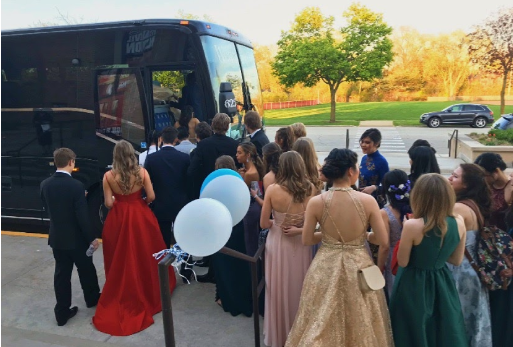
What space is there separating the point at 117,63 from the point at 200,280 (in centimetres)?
332

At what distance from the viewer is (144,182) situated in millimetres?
4383

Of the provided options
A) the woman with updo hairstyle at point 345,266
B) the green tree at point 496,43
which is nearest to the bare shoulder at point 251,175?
the woman with updo hairstyle at point 345,266

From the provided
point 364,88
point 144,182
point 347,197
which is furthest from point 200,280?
point 364,88

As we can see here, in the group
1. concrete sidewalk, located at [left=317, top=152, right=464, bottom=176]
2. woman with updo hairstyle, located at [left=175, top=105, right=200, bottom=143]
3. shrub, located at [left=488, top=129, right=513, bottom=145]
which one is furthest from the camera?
shrub, located at [left=488, top=129, right=513, bottom=145]

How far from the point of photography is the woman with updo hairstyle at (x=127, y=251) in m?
4.20

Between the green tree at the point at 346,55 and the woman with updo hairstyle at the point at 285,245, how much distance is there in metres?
29.4

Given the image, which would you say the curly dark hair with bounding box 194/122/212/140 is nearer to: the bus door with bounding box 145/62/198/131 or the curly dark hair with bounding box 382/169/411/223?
the bus door with bounding box 145/62/198/131

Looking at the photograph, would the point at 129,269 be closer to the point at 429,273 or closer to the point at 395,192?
the point at 395,192

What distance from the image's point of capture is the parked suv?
27.5 metres

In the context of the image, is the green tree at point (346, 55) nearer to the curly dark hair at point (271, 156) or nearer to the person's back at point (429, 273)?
the curly dark hair at point (271, 156)

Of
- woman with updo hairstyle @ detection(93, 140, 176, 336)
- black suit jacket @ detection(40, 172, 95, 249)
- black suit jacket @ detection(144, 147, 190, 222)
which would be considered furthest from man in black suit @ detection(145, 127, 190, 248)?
black suit jacket @ detection(40, 172, 95, 249)

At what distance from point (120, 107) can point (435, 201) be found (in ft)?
15.8

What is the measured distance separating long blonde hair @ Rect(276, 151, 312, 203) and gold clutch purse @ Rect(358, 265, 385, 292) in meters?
0.83

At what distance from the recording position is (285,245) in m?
3.59
